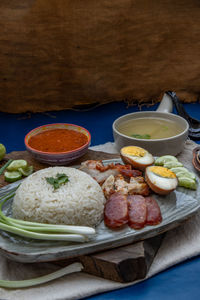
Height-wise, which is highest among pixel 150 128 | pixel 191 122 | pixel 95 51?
pixel 95 51

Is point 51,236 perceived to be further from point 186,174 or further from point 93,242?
point 186,174

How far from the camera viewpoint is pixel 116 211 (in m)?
2.13

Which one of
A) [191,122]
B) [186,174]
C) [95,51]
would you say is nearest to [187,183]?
[186,174]

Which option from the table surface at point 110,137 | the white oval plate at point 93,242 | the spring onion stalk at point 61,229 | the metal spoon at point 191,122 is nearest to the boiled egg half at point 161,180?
the white oval plate at point 93,242

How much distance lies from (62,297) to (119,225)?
1.59 ft

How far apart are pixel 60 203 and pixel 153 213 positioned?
557 mm

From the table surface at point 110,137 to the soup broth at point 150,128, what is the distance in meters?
0.43

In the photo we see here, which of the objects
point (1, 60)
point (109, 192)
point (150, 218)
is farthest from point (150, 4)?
point (150, 218)

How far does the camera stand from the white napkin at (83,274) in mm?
1903

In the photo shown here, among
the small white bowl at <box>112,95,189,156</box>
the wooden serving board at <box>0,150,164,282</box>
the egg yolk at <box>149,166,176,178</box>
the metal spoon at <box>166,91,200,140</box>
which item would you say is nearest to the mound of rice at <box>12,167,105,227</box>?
the wooden serving board at <box>0,150,164,282</box>

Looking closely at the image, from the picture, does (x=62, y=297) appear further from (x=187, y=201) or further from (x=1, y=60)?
(x=1, y=60)

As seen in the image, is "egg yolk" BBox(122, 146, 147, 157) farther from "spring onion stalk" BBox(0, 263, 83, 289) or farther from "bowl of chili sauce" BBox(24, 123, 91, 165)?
"spring onion stalk" BBox(0, 263, 83, 289)

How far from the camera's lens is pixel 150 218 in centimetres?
211

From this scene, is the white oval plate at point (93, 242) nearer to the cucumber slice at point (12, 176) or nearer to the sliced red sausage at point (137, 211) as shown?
the sliced red sausage at point (137, 211)
